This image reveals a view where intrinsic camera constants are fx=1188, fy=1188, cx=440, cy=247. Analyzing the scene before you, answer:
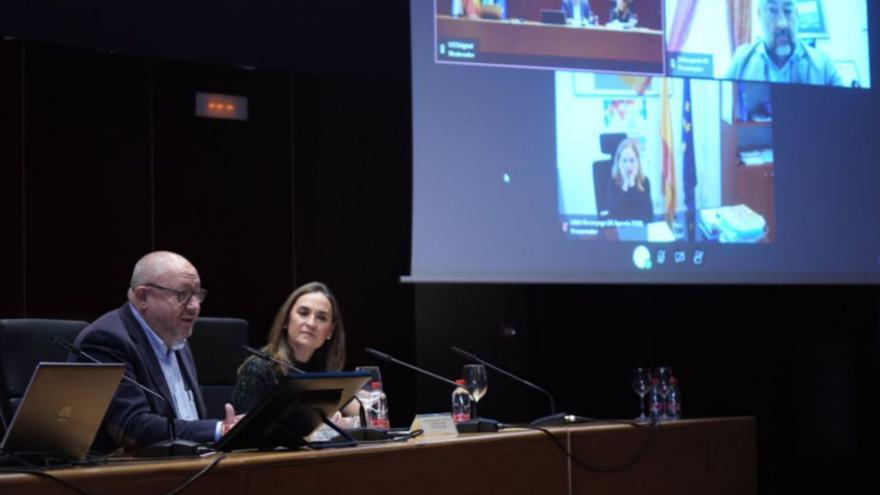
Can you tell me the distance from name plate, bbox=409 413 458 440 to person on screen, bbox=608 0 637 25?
2.38 meters

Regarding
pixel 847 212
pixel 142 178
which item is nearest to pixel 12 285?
pixel 142 178

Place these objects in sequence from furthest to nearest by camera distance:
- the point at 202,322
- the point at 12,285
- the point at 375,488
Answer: the point at 12,285 → the point at 202,322 → the point at 375,488

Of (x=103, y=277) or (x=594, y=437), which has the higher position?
(x=103, y=277)

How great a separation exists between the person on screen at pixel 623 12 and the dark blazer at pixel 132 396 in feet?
8.48

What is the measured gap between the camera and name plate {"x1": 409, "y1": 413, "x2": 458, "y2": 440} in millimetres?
3055

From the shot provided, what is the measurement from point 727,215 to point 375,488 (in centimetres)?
283

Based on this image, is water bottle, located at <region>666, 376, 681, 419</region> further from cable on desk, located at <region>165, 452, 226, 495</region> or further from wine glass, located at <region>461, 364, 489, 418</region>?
cable on desk, located at <region>165, 452, 226, 495</region>

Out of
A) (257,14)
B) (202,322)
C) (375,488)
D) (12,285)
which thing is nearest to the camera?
(375,488)

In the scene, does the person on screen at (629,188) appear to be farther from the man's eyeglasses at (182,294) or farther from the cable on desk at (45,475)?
the cable on desk at (45,475)

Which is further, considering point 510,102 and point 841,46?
point 841,46

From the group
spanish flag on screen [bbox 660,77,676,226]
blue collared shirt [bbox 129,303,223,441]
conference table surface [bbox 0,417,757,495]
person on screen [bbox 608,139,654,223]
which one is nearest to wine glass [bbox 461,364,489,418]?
conference table surface [bbox 0,417,757,495]

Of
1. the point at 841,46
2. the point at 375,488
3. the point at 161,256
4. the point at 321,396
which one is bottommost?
the point at 375,488

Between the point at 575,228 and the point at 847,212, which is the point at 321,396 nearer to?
the point at 575,228

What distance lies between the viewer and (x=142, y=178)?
190 inches
